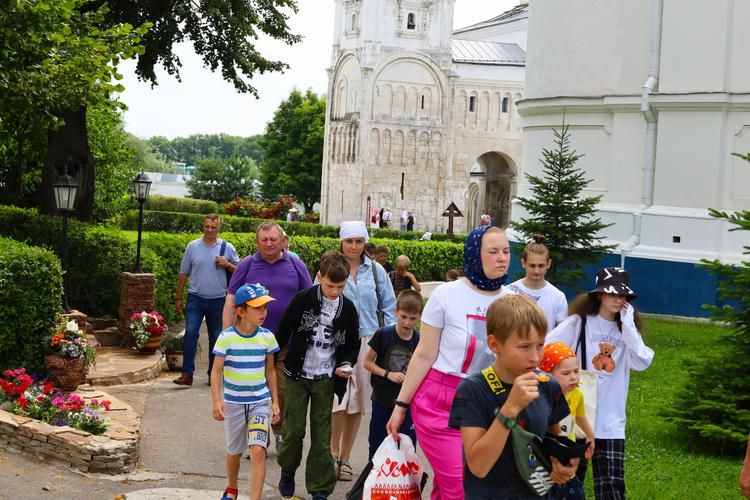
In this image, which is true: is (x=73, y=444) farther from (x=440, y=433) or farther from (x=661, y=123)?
(x=661, y=123)

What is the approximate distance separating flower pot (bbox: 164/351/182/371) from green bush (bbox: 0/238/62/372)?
109 inches

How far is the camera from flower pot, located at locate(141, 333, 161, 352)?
13.0 m

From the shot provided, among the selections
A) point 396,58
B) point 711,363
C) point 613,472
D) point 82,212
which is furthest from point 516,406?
point 396,58

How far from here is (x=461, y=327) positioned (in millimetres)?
5500

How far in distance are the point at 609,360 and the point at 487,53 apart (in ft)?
221

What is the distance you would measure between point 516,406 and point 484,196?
231 ft

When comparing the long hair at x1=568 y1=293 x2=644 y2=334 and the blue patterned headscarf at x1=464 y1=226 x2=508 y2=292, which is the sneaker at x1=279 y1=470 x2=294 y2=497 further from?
the blue patterned headscarf at x1=464 y1=226 x2=508 y2=292

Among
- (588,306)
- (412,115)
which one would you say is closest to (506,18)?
(412,115)

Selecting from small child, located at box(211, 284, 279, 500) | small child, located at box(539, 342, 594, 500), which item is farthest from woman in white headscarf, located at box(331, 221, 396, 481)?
small child, located at box(539, 342, 594, 500)

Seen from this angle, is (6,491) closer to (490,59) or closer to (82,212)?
(82,212)

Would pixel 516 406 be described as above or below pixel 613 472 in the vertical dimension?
above

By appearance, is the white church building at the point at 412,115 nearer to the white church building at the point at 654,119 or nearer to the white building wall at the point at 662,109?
the white church building at the point at 654,119

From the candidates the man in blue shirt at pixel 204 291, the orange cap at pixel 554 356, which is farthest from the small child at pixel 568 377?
the man in blue shirt at pixel 204 291

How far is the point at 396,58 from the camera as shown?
68.2 m
